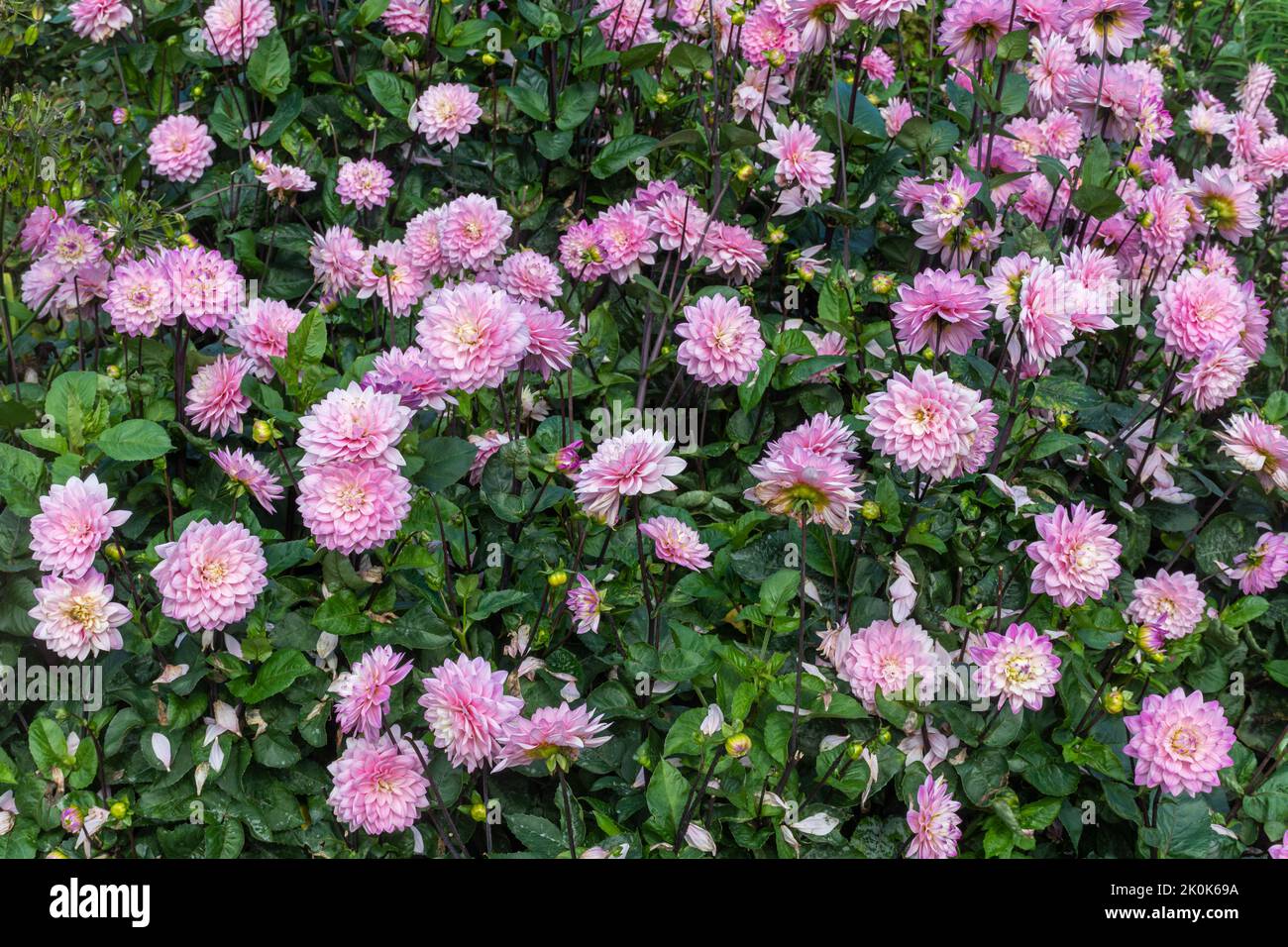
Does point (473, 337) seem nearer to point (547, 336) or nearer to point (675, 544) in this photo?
point (547, 336)

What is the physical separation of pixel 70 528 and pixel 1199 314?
2.07 m

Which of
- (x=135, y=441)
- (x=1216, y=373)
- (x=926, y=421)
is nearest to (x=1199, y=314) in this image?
(x=1216, y=373)

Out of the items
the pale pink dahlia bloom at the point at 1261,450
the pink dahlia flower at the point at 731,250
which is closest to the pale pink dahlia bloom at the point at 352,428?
the pink dahlia flower at the point at 731,250

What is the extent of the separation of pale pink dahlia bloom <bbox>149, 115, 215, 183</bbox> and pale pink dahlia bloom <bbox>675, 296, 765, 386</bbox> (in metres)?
1.33

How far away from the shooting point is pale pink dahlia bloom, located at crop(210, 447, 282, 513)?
6.06 ft

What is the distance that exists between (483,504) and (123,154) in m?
1.60

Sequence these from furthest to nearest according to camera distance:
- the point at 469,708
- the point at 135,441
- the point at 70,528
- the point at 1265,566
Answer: the point at 1265,566 < the point at 135,441 < the point at 70,528 < the point at 469,708

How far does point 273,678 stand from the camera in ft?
Answer: 6.04

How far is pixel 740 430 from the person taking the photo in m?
2.35

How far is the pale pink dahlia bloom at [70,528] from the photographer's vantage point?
1.65 metres

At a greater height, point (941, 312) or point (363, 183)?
point (363, 183)

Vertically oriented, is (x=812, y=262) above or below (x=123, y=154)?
below
